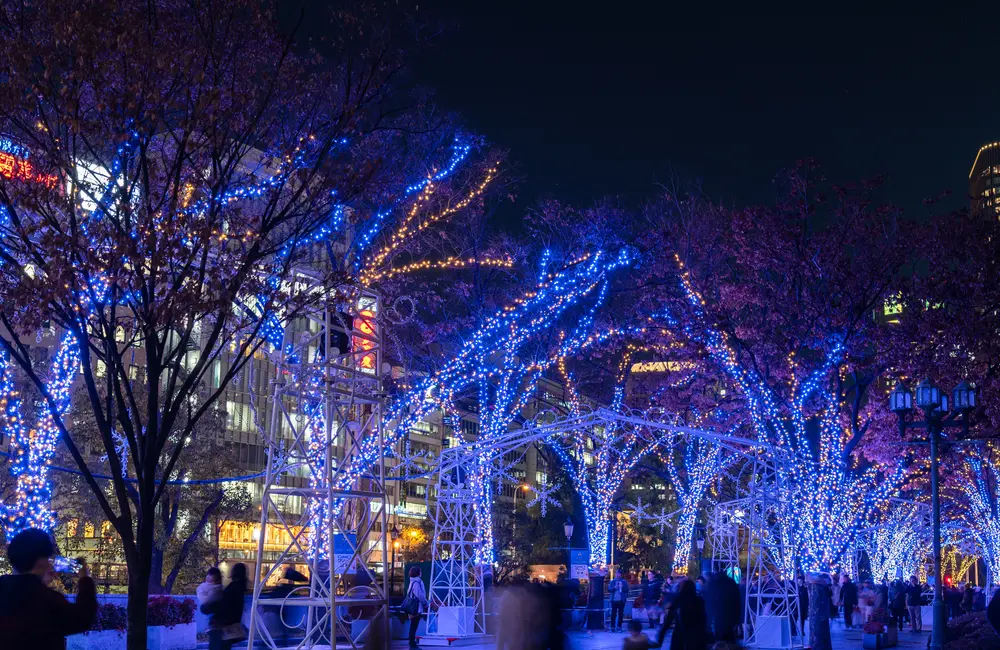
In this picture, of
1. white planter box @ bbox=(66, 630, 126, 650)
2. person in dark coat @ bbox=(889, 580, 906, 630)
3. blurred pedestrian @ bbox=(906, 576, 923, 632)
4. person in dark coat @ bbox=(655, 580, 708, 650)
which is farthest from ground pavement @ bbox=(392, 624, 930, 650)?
person in dark coat @ bbox=(655, 580, 708, 650)

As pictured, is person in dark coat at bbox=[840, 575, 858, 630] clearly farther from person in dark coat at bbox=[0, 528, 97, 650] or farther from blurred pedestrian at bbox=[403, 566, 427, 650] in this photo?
person in dark coat at bbox=[0, 528, 97, 650]

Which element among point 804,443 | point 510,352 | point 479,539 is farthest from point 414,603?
point 804,443

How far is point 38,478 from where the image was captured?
781 inches

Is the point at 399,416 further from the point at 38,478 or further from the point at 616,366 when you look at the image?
the point at 616,366

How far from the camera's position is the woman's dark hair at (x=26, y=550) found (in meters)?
6.08

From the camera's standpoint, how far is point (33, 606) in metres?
5.95

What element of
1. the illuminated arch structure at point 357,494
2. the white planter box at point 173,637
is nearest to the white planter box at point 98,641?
the white planter box at point 173,637

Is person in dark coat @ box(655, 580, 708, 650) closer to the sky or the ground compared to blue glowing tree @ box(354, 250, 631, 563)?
closer to the ground

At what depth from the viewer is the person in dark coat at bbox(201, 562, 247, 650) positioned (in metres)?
11.4

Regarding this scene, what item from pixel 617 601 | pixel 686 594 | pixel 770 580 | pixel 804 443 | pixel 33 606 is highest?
pixel 804 443

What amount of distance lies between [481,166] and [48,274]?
1412cm

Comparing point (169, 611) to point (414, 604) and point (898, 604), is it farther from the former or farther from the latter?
point (898, 604)

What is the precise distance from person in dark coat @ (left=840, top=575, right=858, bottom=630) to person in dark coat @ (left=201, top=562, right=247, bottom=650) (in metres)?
29.1

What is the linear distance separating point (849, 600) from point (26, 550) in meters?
34.3
